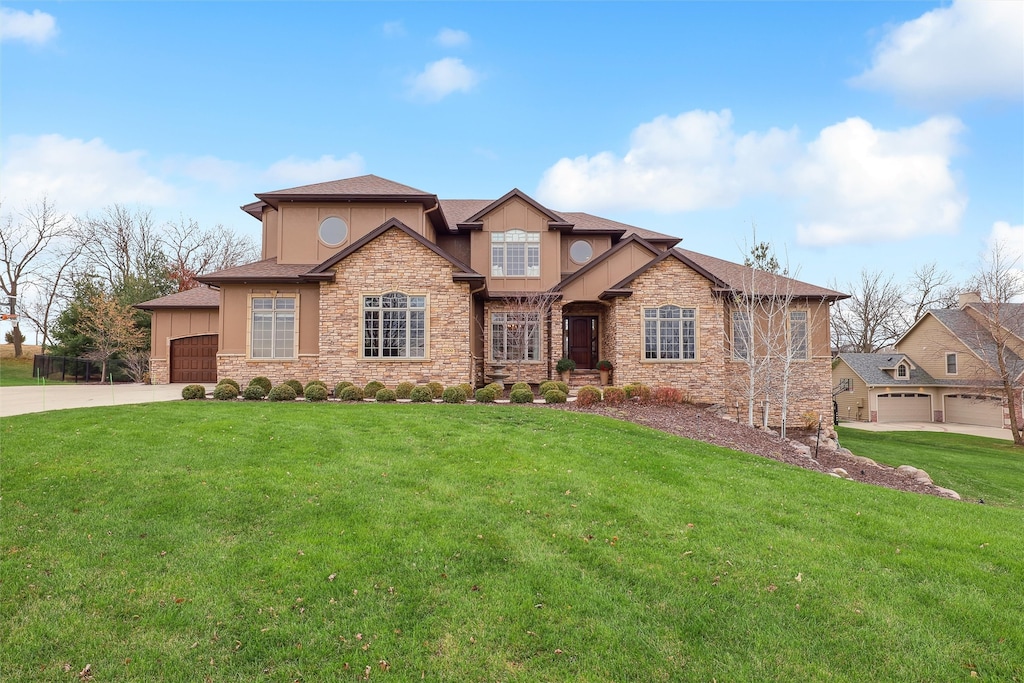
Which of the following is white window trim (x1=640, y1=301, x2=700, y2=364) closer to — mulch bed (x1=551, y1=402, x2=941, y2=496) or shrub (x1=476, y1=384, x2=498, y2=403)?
mulch bed (x1=551, y1=402, x2=941, y2=496)

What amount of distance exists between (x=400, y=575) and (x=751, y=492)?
5235 mm

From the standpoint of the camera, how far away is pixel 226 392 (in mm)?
15094

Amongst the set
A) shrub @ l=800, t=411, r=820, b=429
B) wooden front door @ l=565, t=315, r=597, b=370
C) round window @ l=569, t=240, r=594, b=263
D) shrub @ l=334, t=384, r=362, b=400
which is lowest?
shrub @ l=800, t=411, r=820, b=429

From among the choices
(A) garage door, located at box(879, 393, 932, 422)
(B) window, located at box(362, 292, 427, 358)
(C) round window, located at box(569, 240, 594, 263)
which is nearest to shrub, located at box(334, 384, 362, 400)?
(B) window, located at box(362, 292, 427, 358)

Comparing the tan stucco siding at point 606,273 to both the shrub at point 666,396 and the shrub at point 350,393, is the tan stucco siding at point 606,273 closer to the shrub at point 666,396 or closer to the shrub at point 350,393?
the shrub at point 666,396

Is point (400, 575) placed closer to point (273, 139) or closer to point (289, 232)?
point (289, 232)

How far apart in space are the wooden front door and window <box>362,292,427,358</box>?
21.8 ft

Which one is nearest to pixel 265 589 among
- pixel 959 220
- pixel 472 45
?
pixel 472 45

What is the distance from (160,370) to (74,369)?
31.6 feet

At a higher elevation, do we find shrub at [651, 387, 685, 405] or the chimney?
the chimney

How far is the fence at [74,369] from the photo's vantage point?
26.0 metres

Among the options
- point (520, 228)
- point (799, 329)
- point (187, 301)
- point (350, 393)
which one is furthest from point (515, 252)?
point (187, 301)

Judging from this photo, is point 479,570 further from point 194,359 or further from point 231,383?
point 194,359

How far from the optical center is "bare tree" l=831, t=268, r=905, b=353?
1698 inches
